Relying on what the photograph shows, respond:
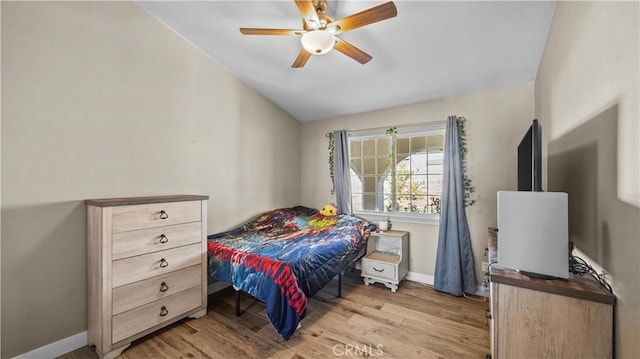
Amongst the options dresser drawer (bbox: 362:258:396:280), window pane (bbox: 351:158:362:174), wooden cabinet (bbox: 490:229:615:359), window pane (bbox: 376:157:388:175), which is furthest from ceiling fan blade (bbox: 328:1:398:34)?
dresser drawer (bbox: 362:258:396:280)

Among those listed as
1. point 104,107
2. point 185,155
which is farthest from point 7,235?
point 185,155

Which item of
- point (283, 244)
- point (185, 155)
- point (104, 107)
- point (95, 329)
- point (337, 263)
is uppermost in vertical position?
point (104, 107)

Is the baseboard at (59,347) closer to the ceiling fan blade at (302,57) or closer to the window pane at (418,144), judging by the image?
the ceiling fan blade at (302,57)

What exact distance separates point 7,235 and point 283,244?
6.14 feet

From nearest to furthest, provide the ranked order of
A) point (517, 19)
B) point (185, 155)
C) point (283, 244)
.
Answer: point (517, 19)
point (283, 244)
point (185, 155)

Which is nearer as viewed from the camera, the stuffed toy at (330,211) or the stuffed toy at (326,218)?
the stuffed toy at (326,218)

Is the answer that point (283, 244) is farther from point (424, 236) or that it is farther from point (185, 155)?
point (424, 236)

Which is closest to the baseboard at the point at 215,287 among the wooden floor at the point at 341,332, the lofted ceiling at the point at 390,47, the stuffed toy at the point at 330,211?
the wooden floor at the point at 341,332

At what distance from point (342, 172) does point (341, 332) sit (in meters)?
2.02

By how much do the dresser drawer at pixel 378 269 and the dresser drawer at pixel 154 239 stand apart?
1.86 meters

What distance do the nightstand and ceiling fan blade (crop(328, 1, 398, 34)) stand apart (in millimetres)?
A: 2265

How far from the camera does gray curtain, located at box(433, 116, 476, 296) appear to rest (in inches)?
103

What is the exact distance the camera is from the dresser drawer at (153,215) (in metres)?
1.70

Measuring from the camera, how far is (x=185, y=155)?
250 cm
